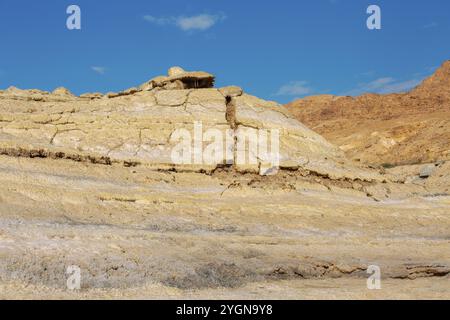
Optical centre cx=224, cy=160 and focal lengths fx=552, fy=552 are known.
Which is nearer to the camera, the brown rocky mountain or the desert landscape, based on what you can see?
the desert landscape

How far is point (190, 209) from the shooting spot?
13.0 metres

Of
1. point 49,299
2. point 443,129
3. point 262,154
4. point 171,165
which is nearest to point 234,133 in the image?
point 262,154

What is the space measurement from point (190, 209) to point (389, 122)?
179ft

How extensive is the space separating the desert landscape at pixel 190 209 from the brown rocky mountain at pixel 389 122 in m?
31.5

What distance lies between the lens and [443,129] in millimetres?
52219

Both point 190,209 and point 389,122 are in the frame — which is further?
point 389,122

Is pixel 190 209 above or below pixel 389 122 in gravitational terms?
below

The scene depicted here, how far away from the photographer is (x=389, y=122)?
208 ft

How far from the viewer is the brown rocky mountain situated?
50.4 metres

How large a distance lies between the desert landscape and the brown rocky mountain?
31.5 meters

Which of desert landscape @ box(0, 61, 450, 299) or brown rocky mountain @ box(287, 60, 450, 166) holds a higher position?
brown rocky mountain @ box(287, 60, 450, 166)

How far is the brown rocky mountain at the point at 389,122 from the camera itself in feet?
165

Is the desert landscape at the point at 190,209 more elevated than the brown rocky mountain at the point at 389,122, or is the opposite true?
the brown rocky mountain at the point at 389,122

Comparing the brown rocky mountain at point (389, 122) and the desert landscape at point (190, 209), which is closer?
the desert landscape at point (190, 209)
